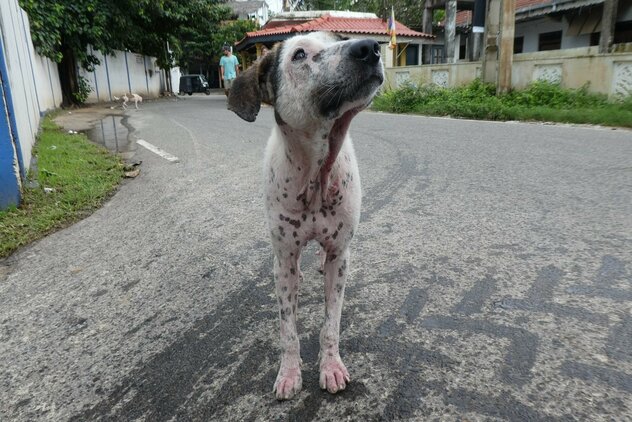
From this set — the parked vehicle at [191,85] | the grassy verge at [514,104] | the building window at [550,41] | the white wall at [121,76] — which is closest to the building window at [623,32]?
the building window at [550,41]

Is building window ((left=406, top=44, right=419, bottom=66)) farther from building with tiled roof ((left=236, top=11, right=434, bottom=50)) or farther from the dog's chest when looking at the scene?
A: the dog's chest

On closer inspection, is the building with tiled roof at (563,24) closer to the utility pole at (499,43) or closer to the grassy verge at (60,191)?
the utility pole at (499,43)

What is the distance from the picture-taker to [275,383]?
81.6 inches

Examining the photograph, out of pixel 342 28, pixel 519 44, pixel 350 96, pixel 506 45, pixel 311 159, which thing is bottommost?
pixel 311 159

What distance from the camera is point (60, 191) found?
5.30 m

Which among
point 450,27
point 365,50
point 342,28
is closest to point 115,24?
point 342,28

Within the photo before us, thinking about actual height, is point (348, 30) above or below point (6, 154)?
above

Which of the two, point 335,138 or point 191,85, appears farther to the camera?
point 191,85

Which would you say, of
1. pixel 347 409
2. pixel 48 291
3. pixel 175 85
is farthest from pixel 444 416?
pixel 175 85

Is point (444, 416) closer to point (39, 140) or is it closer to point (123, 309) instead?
point (123, 309)

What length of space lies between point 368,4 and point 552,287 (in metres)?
37.7

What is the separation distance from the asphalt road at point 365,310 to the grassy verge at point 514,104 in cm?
578

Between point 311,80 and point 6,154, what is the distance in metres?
3.95

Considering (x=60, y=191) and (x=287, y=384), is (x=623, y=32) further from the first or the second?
(x=287, y=384)
